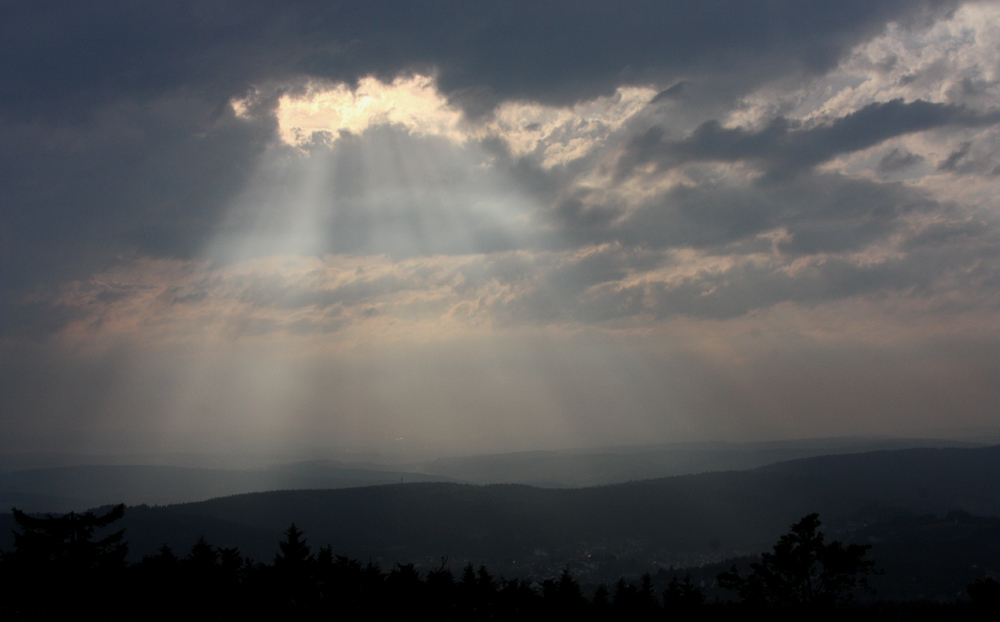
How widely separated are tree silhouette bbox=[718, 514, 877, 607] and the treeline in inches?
3.5

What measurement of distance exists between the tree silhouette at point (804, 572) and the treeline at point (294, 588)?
3.5 inches

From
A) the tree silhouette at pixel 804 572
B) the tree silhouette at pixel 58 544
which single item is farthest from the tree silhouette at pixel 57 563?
the tree silhouette at pixel 804 572

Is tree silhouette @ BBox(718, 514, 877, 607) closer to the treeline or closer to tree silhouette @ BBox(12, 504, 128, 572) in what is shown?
the treeline

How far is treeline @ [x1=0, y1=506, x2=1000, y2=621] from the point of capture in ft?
100

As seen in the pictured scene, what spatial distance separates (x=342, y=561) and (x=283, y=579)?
22.0ft

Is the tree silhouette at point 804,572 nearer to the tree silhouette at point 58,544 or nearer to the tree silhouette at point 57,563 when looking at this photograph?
the tree silhouette at point 57,563

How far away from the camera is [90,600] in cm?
3756

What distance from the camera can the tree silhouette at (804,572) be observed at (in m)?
46.4

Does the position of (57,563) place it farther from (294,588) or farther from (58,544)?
(294,588)

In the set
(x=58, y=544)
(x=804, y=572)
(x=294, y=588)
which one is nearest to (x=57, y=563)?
(x=58, y=544)

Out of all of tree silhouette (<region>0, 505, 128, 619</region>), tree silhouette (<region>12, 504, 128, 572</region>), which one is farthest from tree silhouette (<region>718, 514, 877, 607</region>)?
tree silhouette (<region>12, 504, 128, 572</region>)

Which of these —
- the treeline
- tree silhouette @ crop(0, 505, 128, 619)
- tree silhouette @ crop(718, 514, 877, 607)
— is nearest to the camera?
the treeline

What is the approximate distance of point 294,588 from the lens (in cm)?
4369

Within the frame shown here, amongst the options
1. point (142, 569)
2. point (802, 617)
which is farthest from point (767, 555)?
point (142, 569)
